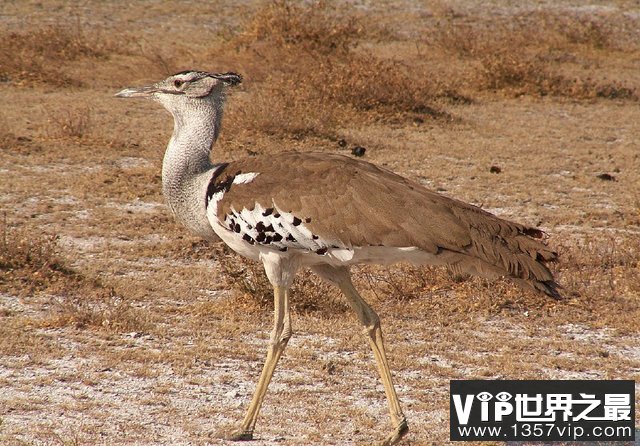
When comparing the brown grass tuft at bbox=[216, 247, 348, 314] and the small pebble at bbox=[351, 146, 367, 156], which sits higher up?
the brown grass tuft at bbox=[216, 247, 348, 314]

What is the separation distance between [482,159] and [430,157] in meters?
0.53

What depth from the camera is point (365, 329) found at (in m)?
4.98

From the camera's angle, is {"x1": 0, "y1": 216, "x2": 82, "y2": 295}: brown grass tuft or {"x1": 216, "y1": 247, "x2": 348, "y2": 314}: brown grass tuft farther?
{"x1": 0, "y1": 216, "x2": 82, "y2": 295}: brown grass tuft

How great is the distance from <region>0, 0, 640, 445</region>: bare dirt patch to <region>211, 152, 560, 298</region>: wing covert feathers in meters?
1.05

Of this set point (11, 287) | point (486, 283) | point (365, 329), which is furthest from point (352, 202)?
point (11, 287)

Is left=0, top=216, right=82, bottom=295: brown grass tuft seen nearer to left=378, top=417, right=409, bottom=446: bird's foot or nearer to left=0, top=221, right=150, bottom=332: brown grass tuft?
left=0, top=221, right=150, bottom=332: brown grass tuft

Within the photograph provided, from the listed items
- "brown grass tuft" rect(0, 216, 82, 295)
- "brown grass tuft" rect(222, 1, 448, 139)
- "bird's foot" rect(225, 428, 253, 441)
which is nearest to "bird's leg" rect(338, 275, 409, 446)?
"bird's foot" rect(225, 428, 253, 441)

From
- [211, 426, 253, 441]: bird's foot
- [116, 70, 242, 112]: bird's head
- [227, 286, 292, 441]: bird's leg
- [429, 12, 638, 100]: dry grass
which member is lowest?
[429, 12, 638, 100]: dry grass

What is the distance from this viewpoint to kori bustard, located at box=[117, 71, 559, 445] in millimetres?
4477

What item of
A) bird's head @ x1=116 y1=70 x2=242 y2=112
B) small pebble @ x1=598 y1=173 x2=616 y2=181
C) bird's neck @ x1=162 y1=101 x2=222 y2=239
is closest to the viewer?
bird's neck @ x1=162 y1=101 x2=222 y2=239

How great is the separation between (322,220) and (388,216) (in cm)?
30
